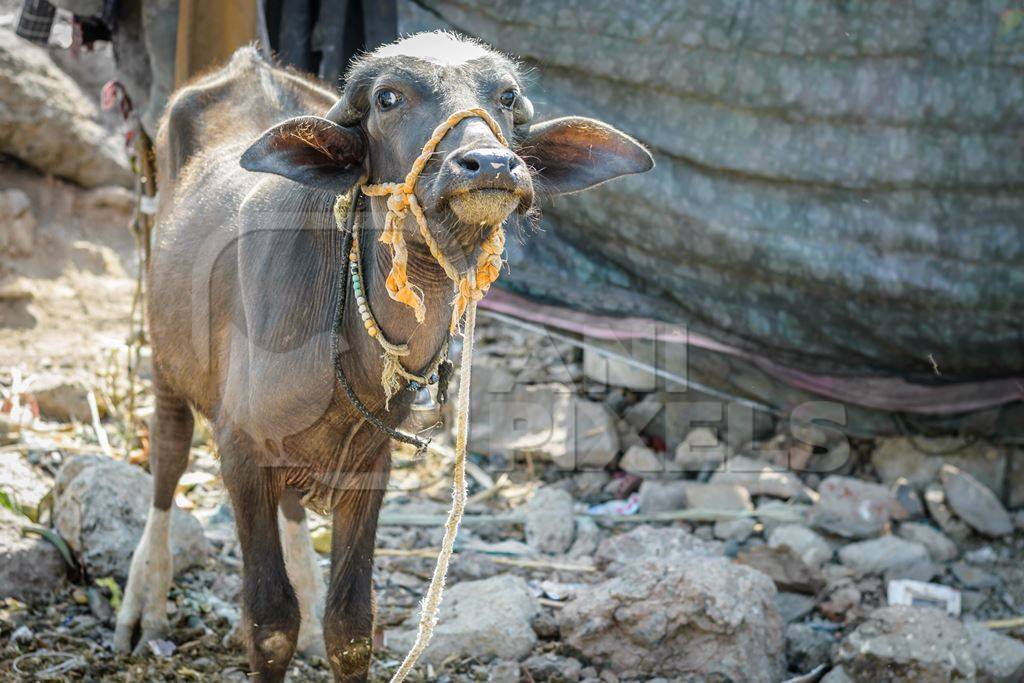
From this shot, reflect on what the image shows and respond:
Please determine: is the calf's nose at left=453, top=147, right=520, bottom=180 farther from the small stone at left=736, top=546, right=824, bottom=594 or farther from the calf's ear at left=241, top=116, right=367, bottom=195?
the small stone at left=736, top=546, right=824, bottom=594

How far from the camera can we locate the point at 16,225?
816 cm

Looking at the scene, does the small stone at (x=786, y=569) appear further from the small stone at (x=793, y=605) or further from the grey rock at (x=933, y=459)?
the grey rock at (x=933, y=459)

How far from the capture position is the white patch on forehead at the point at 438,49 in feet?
9.95

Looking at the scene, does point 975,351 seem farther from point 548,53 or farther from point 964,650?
point 548,53

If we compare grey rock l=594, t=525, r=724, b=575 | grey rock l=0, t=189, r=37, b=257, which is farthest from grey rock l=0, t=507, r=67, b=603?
grey rock l=0, t=189, r=37, b=257

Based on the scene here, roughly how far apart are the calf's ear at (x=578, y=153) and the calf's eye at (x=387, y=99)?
40 centimetres

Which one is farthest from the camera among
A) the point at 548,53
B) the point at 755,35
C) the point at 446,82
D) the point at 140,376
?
the point at 140,376

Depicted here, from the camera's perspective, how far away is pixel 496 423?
20.4 ft

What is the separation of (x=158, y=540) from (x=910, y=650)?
2.78 m

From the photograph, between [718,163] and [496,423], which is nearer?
[718,163]

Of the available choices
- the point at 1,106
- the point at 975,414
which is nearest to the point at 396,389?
the point at 975,414

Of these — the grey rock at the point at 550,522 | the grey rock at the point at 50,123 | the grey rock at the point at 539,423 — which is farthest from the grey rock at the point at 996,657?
the grey rock at the point at 50,123

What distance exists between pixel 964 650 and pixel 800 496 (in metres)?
1.78

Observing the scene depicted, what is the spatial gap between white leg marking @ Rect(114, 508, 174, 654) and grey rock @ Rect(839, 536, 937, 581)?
295 cm
